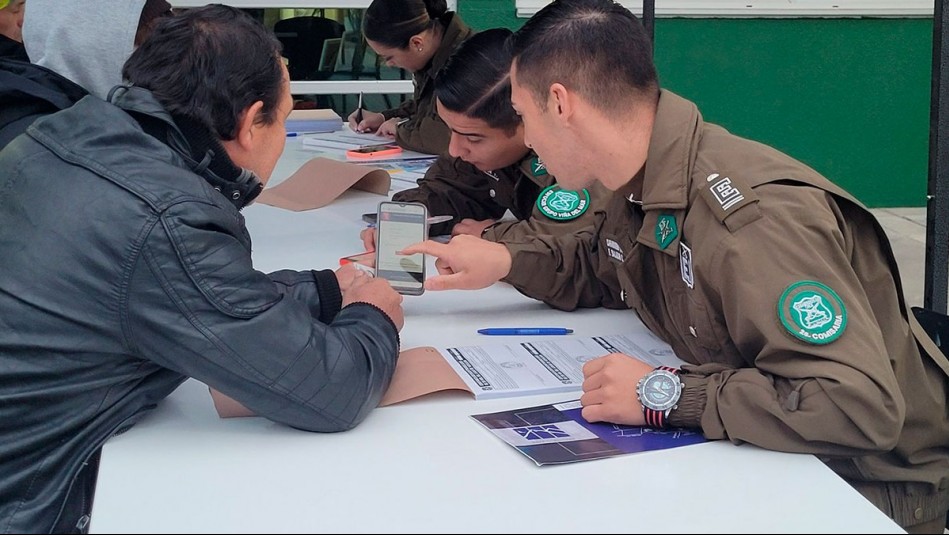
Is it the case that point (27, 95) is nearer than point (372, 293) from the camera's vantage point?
No

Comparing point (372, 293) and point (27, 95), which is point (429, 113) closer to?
point (27, 95)

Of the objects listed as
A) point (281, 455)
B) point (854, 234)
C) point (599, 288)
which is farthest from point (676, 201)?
point (281, 455)

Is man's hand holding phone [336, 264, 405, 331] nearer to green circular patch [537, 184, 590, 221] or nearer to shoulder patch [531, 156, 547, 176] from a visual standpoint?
green circular patch [537, 184, 590, 221]

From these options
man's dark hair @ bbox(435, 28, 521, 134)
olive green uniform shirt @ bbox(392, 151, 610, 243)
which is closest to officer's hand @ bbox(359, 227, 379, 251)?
olive green uniform shirt @ bbox(392, 151, 610, 243)

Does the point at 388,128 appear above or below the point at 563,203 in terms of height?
below

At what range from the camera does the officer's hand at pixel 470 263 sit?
6.25 ft

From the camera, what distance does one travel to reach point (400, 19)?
11.7ft

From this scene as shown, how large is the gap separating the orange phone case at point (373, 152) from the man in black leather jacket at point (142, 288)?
2.02 m

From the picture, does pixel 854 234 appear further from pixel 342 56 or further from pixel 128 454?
pixel 342 56

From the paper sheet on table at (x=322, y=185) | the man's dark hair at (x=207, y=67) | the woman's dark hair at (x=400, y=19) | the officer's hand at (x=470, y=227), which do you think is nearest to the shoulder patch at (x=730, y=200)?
the man's dark hair at (x=207, y=67)

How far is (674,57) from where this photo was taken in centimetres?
592

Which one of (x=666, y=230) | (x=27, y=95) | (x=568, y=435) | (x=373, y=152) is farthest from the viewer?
(x=373, y=152)

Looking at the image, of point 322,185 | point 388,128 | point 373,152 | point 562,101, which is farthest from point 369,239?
point 388,128

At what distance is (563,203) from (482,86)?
32 cm
